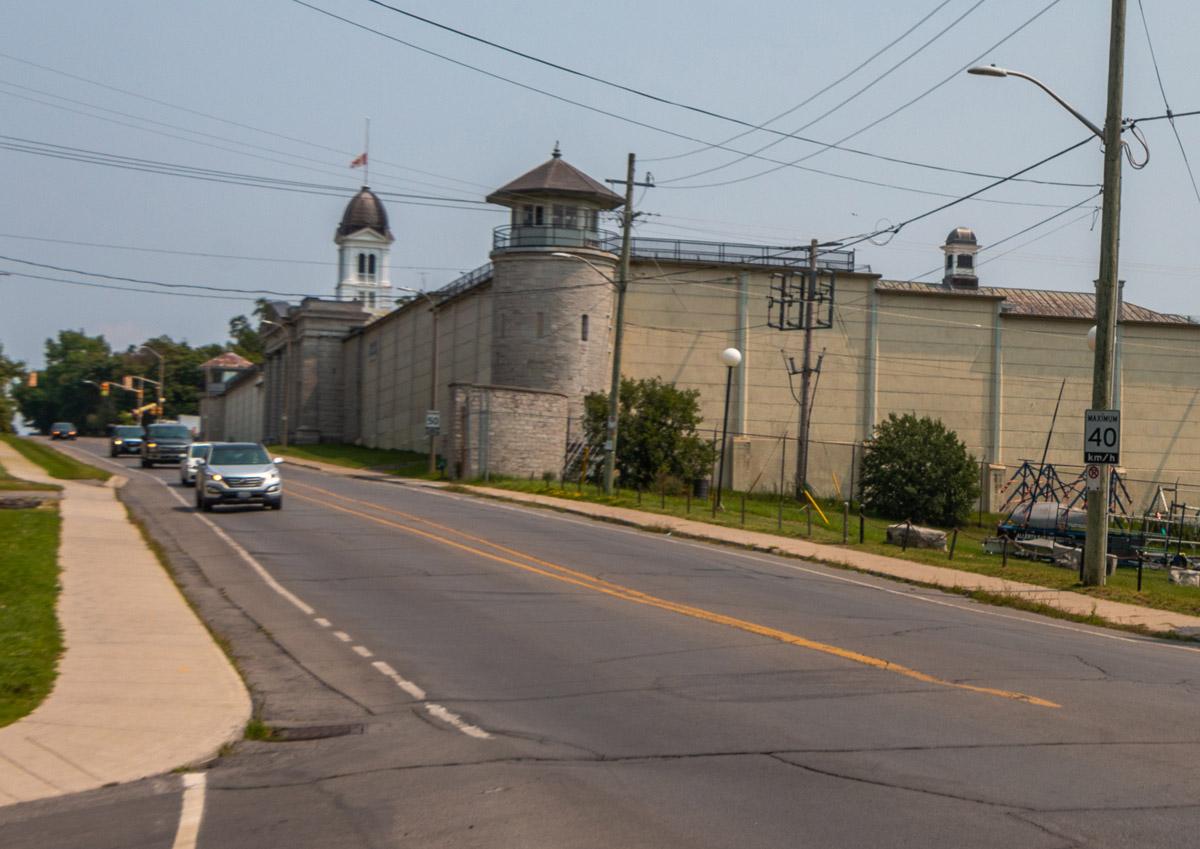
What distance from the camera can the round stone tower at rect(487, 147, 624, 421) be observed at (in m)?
52.1

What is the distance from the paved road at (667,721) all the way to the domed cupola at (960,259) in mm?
51297

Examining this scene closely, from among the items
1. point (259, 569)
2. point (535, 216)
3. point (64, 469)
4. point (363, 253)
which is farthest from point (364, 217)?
point (259, 569)

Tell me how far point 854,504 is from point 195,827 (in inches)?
1875

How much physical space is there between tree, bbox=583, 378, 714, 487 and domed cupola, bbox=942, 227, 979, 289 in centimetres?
2646

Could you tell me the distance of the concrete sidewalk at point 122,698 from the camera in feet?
23.9

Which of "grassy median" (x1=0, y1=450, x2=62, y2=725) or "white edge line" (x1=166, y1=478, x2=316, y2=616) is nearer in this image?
"grassy median" (x1=0, y1=450, x2=62, y2=725)

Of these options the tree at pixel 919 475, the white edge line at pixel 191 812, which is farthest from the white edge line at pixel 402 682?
the tree at pixel 919 475

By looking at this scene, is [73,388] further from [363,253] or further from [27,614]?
[27,614]

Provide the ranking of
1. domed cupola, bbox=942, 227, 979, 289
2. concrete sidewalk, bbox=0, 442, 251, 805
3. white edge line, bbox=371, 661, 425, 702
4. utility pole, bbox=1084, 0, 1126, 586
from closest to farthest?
concrete sidewalk, bbox=0, 442, 251, 805
white edge line, bbox=371, 661, 425, 702
utility pole, bbox=1084, 0, 1126, 586
domed cupola, bbox=942, 227, 979, 289

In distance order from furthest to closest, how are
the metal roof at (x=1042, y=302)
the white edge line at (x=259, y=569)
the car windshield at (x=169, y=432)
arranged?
the metal roof at (x=1042, y=302) → the car windshield at (x=169, y=432) → the white edge line at (x=259, y=569)

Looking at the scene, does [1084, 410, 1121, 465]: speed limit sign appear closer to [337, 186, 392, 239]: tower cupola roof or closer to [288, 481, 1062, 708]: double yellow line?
[288, 481, 1062, 708]: double yellow line

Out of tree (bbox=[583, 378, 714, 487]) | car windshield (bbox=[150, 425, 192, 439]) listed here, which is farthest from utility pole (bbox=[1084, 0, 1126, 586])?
car windshield (bbox=[150, 425, 192, 439])

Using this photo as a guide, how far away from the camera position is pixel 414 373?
218ft

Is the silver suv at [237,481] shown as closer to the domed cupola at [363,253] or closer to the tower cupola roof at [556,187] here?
the tower cupola roof at [556,187]
